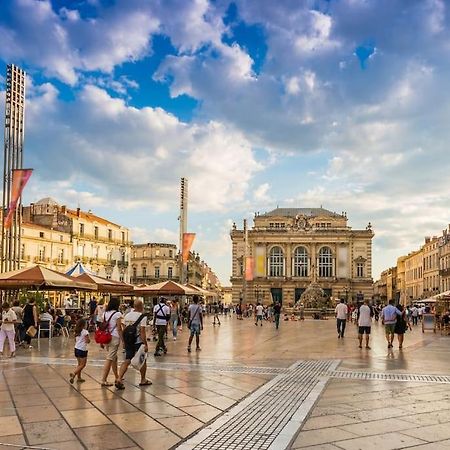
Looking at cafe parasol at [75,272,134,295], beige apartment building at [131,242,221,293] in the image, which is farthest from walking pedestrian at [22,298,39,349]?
beige apartment building at [131,242,221,293]

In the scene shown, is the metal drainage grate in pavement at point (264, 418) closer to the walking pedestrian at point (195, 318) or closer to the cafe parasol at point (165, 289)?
the walking pedestrian at point (195, 318)

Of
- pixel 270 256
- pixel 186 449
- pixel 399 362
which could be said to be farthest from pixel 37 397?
pixel 270 256

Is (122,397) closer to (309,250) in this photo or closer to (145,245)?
(309,250)

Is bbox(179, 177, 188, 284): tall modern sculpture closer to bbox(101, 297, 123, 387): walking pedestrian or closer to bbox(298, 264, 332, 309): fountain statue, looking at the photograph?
bbox(298, 264, 332, 309): fountain statue

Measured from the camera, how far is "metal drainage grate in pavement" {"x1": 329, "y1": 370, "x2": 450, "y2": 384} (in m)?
10.8

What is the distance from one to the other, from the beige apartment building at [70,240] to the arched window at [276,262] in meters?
24.2

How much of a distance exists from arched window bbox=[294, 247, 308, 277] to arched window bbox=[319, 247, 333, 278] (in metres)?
2.40

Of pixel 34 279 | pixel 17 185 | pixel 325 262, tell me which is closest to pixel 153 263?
pixel 325 262

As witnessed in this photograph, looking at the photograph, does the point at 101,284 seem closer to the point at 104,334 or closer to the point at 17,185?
the point at 17,185

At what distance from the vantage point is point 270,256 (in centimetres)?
9094

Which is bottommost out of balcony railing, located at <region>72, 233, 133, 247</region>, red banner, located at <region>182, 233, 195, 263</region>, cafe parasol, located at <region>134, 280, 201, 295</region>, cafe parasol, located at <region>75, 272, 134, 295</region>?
cafe parasol, located at <region>134, 280, 201, 295</region>

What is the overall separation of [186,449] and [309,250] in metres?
85.6

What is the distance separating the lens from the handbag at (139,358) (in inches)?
365

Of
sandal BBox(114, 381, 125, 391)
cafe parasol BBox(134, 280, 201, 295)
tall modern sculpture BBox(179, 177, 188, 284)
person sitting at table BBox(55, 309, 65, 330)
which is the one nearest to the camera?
sandal BBox(114, 381, 125, 391)
